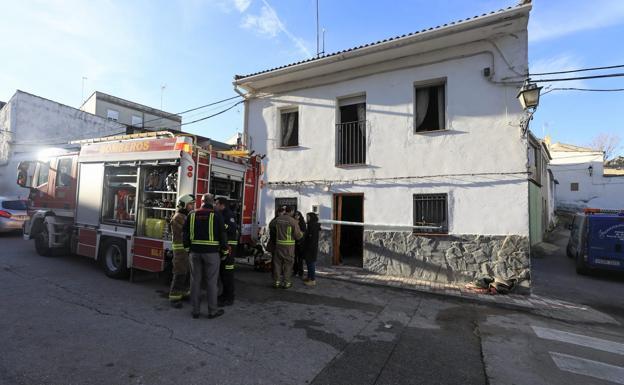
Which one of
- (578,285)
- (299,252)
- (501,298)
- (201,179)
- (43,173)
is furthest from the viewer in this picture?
(43,173)

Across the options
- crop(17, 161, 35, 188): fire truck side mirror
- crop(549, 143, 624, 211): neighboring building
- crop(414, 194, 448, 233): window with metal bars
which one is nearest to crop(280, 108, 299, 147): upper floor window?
crop(414, 194, 448, 233): window with metal bars

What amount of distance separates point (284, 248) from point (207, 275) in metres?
2.04

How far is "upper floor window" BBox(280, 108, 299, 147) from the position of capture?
33.9 feet

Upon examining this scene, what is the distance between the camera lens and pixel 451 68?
310 inches

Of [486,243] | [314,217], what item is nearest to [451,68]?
[486,243]

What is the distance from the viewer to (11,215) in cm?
1154

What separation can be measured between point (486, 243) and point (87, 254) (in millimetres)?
9204

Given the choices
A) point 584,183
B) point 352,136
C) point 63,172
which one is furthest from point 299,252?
point 584,183

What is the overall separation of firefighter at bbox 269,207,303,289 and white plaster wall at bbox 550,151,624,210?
3058 centimetres

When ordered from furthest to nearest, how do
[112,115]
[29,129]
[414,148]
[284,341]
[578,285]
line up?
[112,115] < [29,129] < [578,285] < [414,148] < [284,341]

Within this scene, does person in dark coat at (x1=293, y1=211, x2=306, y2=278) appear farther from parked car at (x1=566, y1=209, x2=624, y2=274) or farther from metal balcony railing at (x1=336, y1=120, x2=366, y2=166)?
parked car at (x1=566, y1=209, x2=624, y2=274)

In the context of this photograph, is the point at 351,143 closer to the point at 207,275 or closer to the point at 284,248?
the point at 284,248

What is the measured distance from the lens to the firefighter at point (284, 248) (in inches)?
264

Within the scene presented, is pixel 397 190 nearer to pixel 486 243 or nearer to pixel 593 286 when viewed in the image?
pixel 486 243
